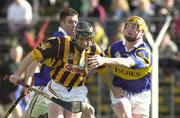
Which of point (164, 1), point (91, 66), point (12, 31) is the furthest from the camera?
point (12, 31)

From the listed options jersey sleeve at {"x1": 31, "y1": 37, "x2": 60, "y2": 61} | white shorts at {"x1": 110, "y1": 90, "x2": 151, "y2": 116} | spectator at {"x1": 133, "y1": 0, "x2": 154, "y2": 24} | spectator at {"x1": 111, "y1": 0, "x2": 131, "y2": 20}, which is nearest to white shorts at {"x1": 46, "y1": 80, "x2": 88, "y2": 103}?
jersey sleeve at {"x1": 31, "y1": 37, "x2": 60, "y2": 61}

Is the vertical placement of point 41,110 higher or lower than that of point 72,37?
lower

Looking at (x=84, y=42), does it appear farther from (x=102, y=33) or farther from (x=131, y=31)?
(x=102, y=33)

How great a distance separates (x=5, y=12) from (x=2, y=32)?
3.91 feet

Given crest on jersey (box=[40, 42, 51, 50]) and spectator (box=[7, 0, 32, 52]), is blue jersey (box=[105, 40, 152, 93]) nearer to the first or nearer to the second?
crest on jersey (box=[40, 42, 51, 50])

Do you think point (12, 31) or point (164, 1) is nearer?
point (164, 1)

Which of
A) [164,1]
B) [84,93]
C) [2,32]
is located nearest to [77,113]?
[84,93]

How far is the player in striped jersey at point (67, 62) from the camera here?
36.3 feet

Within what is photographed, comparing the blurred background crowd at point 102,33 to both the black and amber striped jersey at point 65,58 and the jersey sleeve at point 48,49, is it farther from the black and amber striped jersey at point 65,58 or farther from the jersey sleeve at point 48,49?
the jersey sleeve at point 48,49

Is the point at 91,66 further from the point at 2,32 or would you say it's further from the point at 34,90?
the point at 2,32

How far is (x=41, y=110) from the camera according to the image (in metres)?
12.0

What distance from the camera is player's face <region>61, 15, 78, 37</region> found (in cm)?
1177

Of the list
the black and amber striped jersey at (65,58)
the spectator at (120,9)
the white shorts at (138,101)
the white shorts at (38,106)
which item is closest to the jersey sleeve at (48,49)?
the black and amber striped jersey at (65,58)

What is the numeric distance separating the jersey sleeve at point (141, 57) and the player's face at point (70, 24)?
874 millimetres
